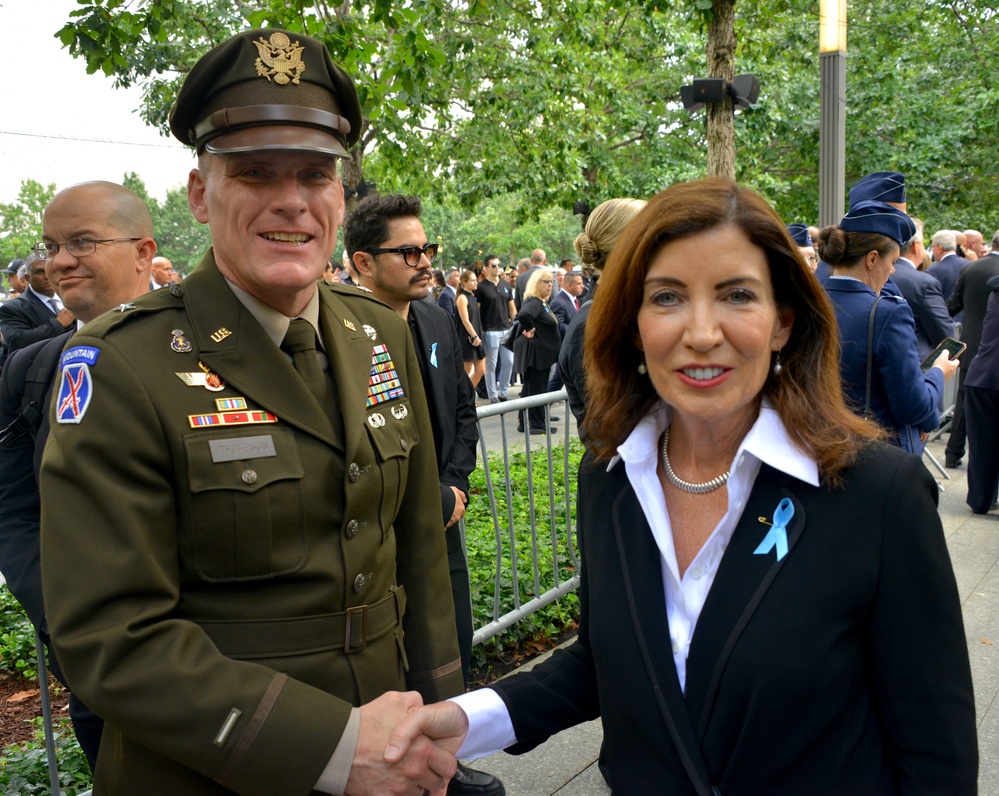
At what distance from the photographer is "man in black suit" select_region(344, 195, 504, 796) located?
11.5 feet

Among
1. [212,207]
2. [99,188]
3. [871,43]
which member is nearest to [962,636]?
[212,207]

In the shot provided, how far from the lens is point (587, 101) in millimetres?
13859

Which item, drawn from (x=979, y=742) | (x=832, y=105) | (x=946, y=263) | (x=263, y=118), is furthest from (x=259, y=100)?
(x=946, y=263)

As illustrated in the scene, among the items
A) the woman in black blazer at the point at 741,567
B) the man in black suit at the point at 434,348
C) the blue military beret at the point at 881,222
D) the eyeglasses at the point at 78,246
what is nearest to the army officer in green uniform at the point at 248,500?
the woman in black blazer at the point at 741,567

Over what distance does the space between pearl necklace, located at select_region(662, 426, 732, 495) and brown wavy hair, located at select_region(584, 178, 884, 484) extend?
0.11 meters

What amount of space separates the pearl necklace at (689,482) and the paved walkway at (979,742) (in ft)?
7.01

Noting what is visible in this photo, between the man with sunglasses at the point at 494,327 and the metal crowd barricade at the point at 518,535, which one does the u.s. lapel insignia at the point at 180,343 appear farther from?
the man with sunglasses at the point at 494,327

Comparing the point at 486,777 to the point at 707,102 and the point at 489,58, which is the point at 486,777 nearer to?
the point at 707,102

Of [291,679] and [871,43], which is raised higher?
[871,43]

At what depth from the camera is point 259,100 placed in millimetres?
1877

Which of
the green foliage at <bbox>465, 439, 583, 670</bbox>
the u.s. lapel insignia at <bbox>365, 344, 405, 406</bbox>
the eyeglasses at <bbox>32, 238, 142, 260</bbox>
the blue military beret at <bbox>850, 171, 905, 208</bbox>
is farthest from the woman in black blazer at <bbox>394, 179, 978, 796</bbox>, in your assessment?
the blue military beret at <bbox>850, 171, 905, 208</bbox>

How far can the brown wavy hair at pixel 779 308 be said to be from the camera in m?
1.67

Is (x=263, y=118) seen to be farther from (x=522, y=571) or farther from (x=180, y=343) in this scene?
(x=522, y=571)

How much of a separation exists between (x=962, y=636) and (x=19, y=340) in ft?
23.0
